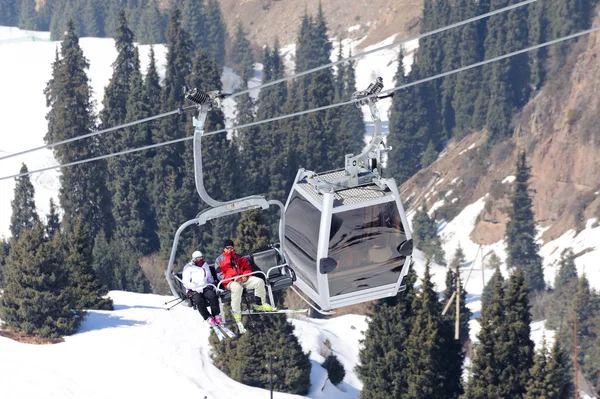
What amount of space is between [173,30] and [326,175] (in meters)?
88.1

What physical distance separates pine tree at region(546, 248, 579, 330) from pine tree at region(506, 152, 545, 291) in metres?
2.14

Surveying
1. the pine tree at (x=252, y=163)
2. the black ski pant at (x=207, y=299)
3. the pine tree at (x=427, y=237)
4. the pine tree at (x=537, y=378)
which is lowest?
the black ski pant at (x=207, y=299)

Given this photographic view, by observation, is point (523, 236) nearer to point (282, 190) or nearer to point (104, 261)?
point (282, 190)


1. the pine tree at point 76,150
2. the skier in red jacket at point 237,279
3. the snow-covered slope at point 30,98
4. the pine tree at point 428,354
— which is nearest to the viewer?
the skier in red jacket at point 237,279

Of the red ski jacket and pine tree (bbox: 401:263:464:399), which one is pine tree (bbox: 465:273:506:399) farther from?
the red ski jacket

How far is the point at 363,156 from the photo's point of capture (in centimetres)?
2231

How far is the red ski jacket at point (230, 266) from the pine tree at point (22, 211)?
65.5 meters

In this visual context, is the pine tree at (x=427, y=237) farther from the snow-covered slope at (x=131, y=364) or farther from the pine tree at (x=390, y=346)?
the pine tree at (x=390, y=346)

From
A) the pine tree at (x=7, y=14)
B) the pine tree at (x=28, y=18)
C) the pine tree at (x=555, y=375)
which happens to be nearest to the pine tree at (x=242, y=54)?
the pine tree at (x=28, y=18)

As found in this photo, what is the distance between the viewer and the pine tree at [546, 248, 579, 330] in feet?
277

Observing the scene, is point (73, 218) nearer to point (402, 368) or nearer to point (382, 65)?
point (402, 368)

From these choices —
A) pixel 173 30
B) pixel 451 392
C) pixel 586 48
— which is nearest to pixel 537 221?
pixel 586 48

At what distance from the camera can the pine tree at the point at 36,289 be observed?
180 feet

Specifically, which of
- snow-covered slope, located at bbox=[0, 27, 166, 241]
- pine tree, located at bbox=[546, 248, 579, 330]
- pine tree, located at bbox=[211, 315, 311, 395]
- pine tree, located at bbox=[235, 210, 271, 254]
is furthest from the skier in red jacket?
snow-covered slope, located at bbox=[0, 27, 166, 241]
